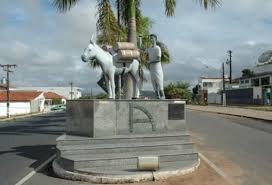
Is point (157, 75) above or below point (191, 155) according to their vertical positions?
above

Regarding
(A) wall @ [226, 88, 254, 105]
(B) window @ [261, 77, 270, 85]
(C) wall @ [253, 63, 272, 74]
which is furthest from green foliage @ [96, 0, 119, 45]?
(C) wall @ [253, 63, 272, 74]

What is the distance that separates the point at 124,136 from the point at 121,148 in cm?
64

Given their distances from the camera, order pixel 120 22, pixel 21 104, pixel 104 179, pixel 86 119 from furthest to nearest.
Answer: pixel 21 104, pixel 120 22, pixel 86 119, pixel 104 179

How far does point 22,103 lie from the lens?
81875mm

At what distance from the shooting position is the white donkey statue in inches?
524

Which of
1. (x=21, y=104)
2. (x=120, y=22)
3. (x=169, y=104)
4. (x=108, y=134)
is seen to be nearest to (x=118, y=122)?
(x=108, y=134)

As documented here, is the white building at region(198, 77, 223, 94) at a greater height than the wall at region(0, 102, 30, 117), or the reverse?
the white building at region(198, 77, 223, 94)

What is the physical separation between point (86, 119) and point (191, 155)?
2.94 m

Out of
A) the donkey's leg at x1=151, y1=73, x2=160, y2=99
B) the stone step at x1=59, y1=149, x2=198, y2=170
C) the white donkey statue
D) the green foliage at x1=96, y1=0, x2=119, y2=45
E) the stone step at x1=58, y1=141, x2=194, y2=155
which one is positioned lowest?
the stone step at x1=59, y1=149, x2=198, y2=170

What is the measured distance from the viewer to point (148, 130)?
1287 centimetres

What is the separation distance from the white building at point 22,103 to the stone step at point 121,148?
62761mm

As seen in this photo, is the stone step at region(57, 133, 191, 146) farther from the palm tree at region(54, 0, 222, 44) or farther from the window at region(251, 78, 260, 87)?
the window at region(251, 78, 260, 87)

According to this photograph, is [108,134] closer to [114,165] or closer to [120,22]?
[114,165]

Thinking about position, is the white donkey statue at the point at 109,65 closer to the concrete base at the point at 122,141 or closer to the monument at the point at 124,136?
the monument at the point at 124,136
